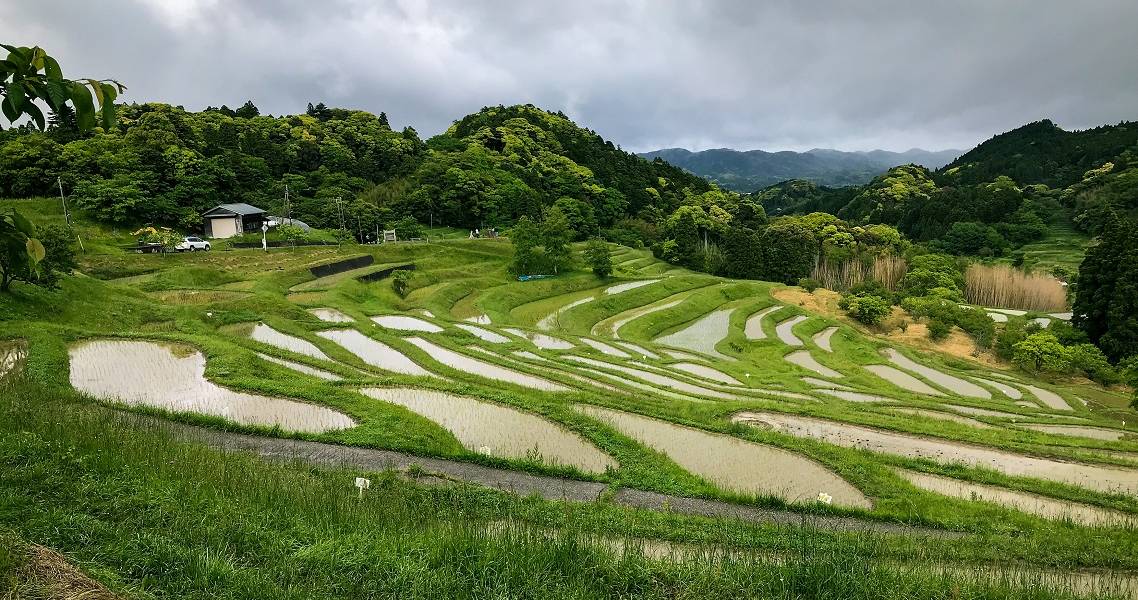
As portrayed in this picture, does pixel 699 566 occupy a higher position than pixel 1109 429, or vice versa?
pixel 699 566

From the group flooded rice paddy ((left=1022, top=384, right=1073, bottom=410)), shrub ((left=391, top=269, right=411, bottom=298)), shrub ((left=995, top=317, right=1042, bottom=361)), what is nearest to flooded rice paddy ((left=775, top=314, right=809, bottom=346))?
flooded rice paddy ((left=1022, top=384, right=1073, bottom=410))

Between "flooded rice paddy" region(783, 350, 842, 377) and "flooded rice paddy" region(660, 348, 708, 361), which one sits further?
"flooded rice paddy" region(783, 350, 842, 377)

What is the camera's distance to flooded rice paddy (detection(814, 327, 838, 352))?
36331mm

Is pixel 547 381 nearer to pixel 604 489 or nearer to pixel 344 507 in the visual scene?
pixel 604 489

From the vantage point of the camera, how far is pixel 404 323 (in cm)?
2839

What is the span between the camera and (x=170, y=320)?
23.2 meters

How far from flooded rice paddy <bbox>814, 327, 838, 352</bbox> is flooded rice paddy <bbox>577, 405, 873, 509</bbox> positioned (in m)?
25.5

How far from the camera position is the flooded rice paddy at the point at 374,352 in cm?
2030

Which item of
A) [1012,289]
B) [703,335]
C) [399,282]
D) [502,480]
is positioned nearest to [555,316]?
[703,335]

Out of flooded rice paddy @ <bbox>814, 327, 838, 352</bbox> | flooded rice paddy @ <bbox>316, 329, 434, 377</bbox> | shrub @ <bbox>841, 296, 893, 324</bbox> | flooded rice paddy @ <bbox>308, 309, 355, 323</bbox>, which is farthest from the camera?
shrub @ <bbox>841, 296, 893, 324</bbox>

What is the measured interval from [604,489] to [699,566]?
4923 millimetres

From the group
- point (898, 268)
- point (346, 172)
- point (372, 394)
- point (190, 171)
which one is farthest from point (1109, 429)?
point (346, 172)

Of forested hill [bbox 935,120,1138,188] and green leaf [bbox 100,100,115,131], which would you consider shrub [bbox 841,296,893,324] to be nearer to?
green leaf [bbox 100,100,115,131]

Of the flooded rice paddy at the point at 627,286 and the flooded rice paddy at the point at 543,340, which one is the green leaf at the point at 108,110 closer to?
the flooded rice paddy at the point at 543,340
